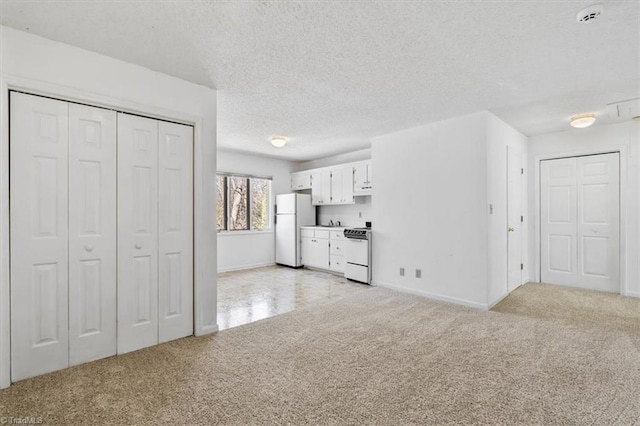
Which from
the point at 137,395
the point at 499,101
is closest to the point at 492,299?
the point at 499,101

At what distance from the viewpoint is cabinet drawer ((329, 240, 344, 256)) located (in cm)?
588

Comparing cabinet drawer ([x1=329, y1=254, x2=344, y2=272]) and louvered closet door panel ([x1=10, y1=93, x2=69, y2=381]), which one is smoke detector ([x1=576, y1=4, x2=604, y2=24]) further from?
cabinet drawer ([x1=329, y1=254, x2=344, y2=272])

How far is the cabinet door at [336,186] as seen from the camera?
6.34 m

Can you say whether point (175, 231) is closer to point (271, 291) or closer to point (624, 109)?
point (271, 291)

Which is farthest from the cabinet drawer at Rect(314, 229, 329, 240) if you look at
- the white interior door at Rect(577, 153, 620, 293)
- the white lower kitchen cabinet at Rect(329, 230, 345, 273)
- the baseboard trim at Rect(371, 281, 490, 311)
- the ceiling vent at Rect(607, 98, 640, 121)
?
the ceiling vent at Rect(607, 98, 640, 121)

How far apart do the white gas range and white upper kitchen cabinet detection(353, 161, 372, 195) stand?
0.89m

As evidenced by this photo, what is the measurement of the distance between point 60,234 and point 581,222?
21.5ft

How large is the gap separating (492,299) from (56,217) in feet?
15.2

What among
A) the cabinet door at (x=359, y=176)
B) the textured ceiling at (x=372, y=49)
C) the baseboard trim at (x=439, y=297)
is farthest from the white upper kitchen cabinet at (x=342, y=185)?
the textured ceiling at (x=372, y=49)

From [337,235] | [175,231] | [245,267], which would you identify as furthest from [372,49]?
[245,267]

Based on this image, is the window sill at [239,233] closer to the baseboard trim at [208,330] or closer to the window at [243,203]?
the window at [243,203]

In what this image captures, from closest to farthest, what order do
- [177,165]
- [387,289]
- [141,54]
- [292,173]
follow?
[141,54], [177,165], [387,289], [292,173]

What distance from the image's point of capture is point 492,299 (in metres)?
3.89

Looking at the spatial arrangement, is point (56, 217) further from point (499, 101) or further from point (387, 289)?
point (499, 101)
